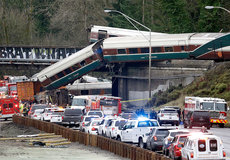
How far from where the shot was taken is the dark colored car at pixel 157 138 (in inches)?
1035

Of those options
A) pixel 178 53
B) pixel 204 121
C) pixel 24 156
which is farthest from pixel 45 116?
pixel 24 156

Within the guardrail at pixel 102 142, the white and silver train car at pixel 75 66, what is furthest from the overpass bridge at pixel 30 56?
the guardrail at pixel 102 142

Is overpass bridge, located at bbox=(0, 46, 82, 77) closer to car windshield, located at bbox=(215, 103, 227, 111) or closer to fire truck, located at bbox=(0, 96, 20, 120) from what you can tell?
fire truck, located at bbox=(0, 96, 20, 120)

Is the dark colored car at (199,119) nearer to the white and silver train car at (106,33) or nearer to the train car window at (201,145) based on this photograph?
the train car window at (201,145)

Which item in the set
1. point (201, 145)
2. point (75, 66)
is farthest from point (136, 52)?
point (201, 145)

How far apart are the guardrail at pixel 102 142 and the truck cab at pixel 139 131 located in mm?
972

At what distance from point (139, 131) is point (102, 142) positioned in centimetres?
329

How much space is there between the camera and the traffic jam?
2075 cm

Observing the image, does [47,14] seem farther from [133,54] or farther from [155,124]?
[155,124]

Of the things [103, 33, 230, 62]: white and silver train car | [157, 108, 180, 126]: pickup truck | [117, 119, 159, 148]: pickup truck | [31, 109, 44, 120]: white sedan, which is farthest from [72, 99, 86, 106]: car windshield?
[117, 119, 159, 148]: pickup truck

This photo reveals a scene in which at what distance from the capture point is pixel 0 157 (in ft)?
86.1

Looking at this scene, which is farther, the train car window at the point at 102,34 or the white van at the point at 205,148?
the train car window at the point at 102,34

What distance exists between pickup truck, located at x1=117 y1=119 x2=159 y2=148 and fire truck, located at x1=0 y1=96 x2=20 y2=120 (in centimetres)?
3277

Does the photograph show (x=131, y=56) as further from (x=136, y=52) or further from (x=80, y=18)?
(x=80, y=18)
